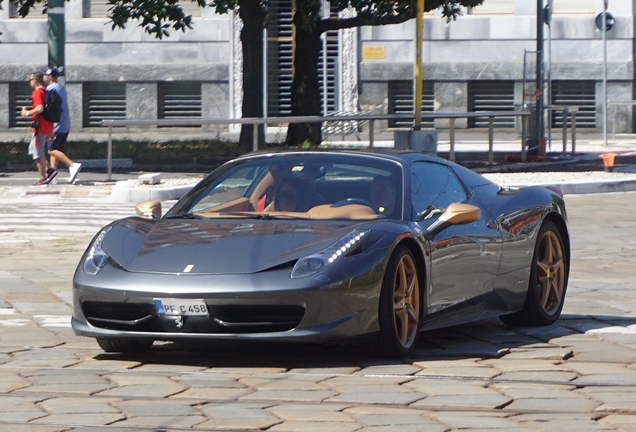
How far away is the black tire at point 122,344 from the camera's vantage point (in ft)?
22.9

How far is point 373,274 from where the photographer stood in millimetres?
6570

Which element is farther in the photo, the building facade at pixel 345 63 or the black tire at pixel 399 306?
the building facade at pixel 345 63

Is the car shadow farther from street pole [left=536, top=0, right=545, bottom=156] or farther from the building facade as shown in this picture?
the building facade

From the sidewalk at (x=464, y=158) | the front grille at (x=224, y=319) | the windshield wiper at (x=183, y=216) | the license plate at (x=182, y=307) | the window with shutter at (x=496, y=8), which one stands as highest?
the window with shutter at (x=496, y=8)

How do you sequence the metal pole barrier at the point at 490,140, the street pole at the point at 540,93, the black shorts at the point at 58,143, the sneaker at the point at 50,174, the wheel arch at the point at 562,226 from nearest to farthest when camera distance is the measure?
the wheel arch at the point at 562,226
the sneaker at the point at 50,174
the black shorts at the point at 58,143
the metal pole barrier at the point at 490,140
the street pole at the point at 540,93

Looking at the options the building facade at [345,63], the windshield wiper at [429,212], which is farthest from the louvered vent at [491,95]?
the windshield wiper at [429,212]

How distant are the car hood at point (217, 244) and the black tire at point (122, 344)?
48cm

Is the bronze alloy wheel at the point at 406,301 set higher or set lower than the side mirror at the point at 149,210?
lower

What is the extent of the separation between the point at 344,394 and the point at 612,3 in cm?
2816

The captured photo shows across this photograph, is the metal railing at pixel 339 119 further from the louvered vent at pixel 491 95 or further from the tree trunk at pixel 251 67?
the louvered vent at pixel 491 95

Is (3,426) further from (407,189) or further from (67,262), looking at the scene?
(67,262)

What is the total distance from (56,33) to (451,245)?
590 inches

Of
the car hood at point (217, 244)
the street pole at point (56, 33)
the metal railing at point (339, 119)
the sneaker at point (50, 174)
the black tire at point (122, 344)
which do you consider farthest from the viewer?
the street pole at point (56, 33)

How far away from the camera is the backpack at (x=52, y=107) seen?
1873cm
